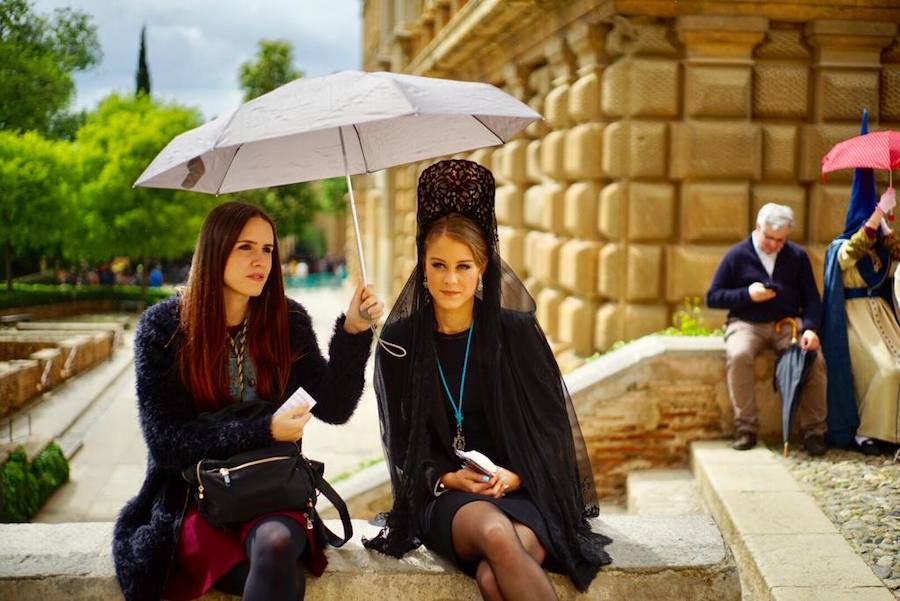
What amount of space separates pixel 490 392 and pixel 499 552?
0.74 meters

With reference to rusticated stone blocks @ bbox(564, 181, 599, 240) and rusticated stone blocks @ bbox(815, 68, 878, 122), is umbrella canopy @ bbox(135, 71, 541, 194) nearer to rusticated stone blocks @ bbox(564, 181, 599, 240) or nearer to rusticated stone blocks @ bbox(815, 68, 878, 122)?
→ rusticated stone blocks @ bbox(564, 181, 599, 240)

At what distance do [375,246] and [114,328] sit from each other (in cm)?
1653

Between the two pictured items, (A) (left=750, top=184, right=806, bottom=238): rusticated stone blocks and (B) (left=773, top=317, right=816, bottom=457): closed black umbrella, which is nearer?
(B) (left=773, top=317, right=816, bottom=457): closed black umbrella

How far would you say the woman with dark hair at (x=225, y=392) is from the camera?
3355 millimetres

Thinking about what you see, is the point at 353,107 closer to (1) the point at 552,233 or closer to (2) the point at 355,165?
(2) the point at 355,165

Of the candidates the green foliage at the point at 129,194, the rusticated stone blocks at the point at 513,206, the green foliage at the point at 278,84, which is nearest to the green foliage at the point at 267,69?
the green foliage at the point at 278,84

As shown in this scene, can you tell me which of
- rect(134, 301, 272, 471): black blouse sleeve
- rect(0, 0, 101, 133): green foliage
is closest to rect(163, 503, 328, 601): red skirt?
rect(134, 301, 272, 471): black blouse sleeve

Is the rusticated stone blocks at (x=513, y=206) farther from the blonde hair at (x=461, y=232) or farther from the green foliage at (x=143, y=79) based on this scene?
the green foliage at (x=143, y=79)

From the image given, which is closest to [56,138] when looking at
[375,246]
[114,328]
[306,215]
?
[114,328]

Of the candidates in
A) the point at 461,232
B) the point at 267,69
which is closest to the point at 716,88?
the point at 461,232

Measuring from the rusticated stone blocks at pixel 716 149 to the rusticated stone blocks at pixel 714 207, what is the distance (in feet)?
0.38

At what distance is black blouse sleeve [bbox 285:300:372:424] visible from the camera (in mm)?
3777

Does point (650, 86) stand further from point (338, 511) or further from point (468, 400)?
point (338, 511)

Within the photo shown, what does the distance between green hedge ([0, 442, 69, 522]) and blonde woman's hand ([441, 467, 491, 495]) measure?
4917 millimetres
